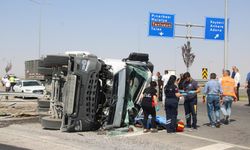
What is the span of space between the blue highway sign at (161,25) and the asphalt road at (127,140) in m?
21.2

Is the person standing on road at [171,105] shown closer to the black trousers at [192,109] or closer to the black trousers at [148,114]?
the black trousers at [148,114]

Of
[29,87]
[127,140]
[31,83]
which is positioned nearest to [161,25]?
[31,83]

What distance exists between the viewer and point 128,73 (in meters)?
12.9

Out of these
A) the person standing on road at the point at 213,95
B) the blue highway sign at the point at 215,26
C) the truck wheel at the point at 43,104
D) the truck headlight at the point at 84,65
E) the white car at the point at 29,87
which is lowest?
the white car at the point at 29,87

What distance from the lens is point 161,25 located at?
1358 inches

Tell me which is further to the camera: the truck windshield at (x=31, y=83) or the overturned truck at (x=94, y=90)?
the truck windshield at (x=31, y=83)

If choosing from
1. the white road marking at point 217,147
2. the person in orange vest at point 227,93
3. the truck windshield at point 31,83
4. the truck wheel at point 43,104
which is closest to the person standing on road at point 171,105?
the white road marking at point 217,147

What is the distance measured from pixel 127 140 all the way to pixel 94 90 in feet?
5.65

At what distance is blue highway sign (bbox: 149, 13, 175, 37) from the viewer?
112 ft

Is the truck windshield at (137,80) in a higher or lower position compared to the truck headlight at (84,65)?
lower

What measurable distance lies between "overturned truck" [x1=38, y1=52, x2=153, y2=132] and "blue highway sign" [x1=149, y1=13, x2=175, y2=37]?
2068cm

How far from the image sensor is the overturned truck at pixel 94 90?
11836 millimetres

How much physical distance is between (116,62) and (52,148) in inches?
145

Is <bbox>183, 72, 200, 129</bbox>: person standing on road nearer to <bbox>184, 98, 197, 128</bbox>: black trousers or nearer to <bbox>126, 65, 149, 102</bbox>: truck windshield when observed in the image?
<bbox>184, 98, 197, 128</bbox>: black trousers
